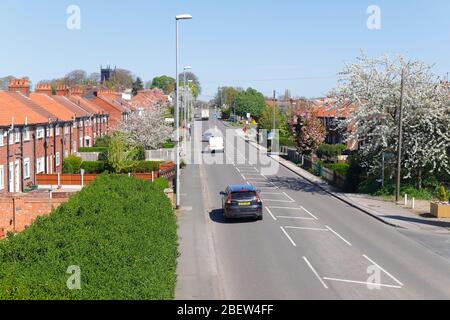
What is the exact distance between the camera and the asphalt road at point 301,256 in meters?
14.7

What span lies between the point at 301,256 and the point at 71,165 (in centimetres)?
2711

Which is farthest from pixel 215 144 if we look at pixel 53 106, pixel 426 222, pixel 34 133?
pixel 426 222

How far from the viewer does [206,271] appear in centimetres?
1656

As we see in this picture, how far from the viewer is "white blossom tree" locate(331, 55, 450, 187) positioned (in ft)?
103

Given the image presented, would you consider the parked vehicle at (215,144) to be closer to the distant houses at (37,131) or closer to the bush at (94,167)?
the distant houses at (37,131)

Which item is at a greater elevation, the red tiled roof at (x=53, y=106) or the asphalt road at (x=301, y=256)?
the red tiled roof at (x=53, y=106)

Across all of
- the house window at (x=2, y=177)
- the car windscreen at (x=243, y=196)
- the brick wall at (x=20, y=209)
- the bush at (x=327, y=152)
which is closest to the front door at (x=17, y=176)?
the house window at (x=2, y=177)

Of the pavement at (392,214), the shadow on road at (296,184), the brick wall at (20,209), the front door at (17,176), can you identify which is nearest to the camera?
the brick wall at (20,209)

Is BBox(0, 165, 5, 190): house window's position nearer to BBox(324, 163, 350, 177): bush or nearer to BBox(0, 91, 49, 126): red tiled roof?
BBox(0, 91, 49, 126): red tiled roof

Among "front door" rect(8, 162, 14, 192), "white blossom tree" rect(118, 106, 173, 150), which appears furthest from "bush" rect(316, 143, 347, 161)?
Answer: "front door" rect(8, 162, 14, 192)

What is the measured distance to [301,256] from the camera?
725 inches

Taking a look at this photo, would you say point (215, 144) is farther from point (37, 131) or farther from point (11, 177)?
point (11, 177)

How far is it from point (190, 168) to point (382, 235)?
91.4ft

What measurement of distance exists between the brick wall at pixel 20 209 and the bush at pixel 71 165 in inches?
694
